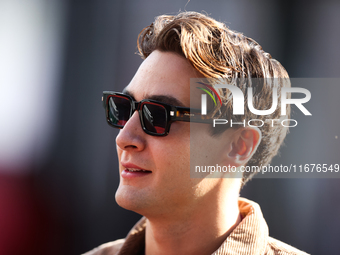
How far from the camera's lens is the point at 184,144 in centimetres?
176

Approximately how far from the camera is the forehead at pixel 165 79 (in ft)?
5.90

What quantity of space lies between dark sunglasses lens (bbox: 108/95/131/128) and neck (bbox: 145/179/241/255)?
588 mm

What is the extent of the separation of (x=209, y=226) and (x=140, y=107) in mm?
773

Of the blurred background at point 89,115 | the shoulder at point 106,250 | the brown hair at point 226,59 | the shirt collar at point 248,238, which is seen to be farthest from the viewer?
the blurred background at point 89,115

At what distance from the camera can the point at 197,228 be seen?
1836 mm

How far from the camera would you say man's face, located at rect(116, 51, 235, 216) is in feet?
5.72

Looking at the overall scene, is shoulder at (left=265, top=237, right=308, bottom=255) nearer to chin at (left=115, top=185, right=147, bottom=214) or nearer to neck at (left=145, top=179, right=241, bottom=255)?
neck at (left=145, top=179, right=241, bottom=255)

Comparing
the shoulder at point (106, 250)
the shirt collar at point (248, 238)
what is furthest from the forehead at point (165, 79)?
the shoulder at point (106, 250)

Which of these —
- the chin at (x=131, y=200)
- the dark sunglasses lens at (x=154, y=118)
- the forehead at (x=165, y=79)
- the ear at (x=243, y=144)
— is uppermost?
the forehead at (x=165, y=79)

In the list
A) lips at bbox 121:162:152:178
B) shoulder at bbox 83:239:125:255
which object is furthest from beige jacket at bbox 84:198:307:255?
shoulder at bbox 83:239:125:255

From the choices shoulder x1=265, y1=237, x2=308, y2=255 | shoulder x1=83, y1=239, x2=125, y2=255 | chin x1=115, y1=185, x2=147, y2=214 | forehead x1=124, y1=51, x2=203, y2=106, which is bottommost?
shoulder x1=83, y1=239, x2=125, y2=255

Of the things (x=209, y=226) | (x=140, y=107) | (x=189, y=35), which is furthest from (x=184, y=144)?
(x=189, y=35)

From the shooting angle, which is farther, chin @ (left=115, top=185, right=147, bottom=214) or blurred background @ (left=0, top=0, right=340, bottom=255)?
blurred background @ (left=0, top=0, right=340, bottom=255)

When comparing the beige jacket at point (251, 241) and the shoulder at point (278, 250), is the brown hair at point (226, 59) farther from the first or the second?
the shoulder at point (278, 250)
